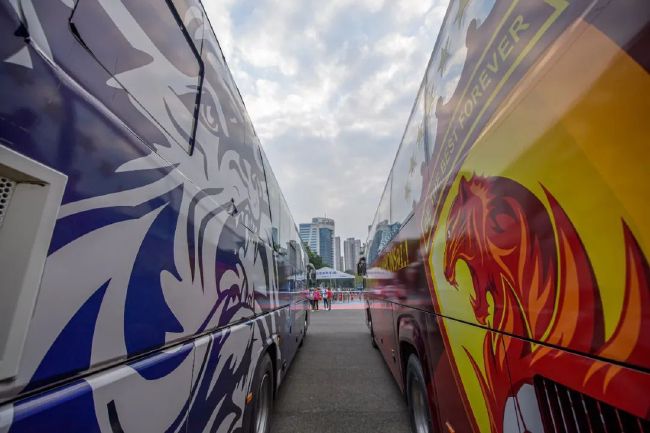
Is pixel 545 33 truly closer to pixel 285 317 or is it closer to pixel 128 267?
pixel 128 267

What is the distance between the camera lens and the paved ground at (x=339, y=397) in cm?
366

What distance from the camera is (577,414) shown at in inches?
42.3

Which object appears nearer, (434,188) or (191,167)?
(191,167)

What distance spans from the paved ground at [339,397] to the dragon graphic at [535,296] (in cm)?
264

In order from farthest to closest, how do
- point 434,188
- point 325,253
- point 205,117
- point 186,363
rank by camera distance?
point 325,253, point 434,188, point 205,117, point 186,363

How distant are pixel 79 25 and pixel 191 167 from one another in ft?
2.68

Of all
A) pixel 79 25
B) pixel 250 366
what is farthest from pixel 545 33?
pixel 250 366

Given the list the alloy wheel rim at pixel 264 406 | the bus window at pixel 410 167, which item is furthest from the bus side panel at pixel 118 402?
the bus window at pixel 410 167

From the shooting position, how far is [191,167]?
69.7 inches

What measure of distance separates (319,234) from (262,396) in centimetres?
6311

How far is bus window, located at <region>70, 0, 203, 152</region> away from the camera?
1.13 meters

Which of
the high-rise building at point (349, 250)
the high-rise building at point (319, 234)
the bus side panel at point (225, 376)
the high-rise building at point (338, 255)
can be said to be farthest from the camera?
the high-rise building at point (338, 255)

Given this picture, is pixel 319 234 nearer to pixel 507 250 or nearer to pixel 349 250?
pixel 349 250

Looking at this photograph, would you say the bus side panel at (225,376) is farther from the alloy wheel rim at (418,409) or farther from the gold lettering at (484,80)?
the gold lettering at (484,80)
